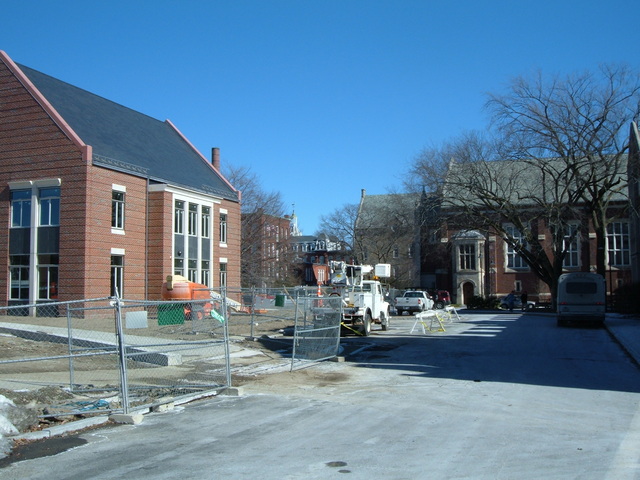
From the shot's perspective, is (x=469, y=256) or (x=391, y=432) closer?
(x=391, y=432)

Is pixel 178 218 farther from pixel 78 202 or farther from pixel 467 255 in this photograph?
pixel 467 255

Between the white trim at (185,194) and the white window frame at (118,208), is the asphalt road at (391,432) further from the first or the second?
Result: the white trim at (185,194)

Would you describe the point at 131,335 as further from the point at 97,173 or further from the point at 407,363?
the point at 97,173

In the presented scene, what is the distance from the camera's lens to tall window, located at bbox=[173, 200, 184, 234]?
35.3 m

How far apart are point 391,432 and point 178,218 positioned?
2874 cm

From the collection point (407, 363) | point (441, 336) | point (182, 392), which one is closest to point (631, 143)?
point (441, 336)

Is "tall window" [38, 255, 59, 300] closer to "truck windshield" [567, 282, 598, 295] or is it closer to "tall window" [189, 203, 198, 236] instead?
"tall window" [189, 203, 198, 236]

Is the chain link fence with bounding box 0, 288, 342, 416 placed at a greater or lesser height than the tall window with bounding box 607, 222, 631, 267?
lesser

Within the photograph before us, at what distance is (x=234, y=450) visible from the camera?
766cm

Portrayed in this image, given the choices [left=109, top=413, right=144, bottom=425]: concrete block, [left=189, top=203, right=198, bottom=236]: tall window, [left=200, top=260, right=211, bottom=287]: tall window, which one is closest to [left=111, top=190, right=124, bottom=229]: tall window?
[left=189, top=203, right=198, bottom=236]: tall window

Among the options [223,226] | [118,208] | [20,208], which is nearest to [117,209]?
[118,208]

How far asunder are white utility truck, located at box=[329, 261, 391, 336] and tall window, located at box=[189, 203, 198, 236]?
1304 centimetres

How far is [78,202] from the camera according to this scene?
1184 inches

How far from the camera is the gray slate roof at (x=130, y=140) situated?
32.2 m
